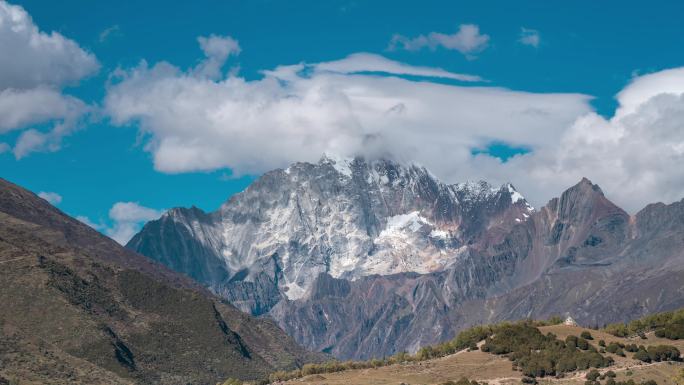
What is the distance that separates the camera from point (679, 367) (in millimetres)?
194375

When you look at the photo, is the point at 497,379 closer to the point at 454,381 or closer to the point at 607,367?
the point at 454,381

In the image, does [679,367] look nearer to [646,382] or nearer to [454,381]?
[646,382]

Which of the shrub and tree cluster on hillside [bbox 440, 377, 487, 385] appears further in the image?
the shrub

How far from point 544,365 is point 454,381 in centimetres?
1628

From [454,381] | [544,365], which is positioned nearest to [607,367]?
[544,365]

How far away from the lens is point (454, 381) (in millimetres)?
199375

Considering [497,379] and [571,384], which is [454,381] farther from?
[571,384]

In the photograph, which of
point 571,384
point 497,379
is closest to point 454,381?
point 497,379

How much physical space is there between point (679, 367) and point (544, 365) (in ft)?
76.3

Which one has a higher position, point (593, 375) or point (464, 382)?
point (593, 375)

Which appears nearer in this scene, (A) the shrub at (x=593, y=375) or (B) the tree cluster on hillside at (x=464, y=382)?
(B) the tree cluster on hillside at (x=464, y=382)

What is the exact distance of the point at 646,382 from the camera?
602 feet

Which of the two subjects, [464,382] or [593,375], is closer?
[464,382]

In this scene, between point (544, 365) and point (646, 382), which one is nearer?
point (646, 382)
